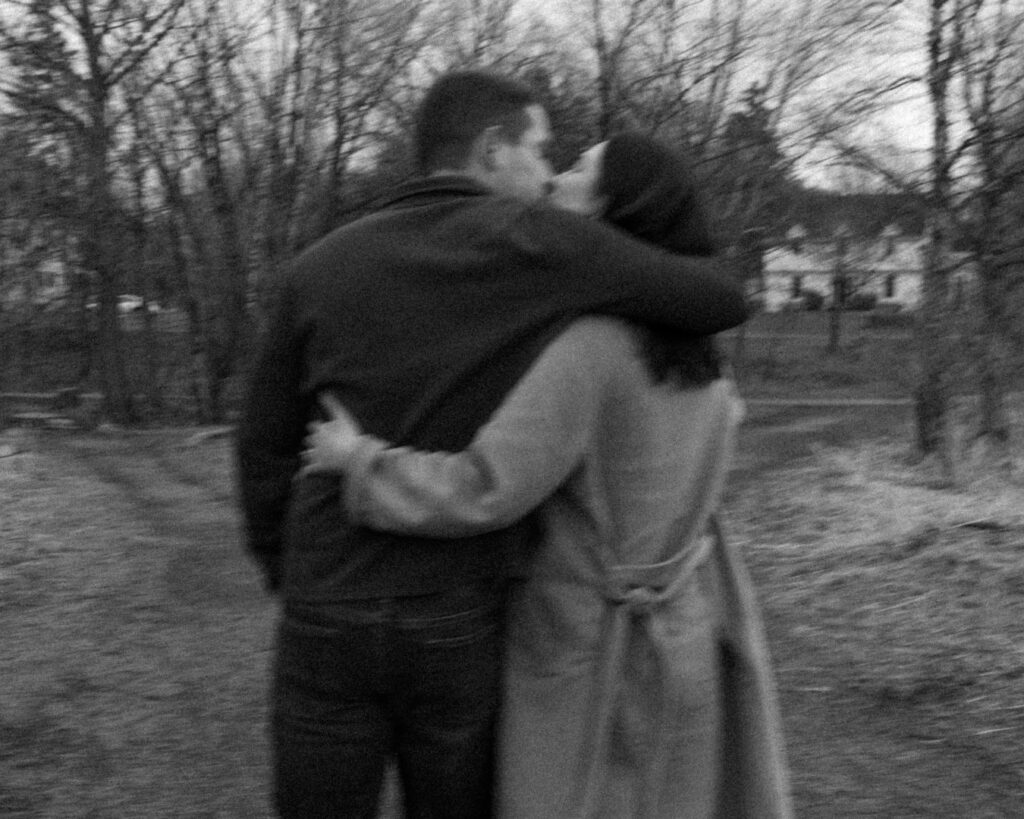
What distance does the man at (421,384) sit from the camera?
2.03 metres

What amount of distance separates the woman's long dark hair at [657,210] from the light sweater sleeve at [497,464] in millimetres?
142

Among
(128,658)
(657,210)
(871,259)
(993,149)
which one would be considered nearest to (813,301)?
(871,259)

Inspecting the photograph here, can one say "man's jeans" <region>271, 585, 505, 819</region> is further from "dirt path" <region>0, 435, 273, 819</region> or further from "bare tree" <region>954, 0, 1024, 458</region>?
"bare tree" <region>954, 0, 1024, 458</region>

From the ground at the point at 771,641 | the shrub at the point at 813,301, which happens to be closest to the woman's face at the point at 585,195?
the ground at the point at 771,641

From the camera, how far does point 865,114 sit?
28.4 feet

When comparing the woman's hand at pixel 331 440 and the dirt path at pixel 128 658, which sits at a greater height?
the woman's hand at pixel 331 440

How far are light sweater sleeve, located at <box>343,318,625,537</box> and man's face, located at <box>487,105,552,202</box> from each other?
263 mm

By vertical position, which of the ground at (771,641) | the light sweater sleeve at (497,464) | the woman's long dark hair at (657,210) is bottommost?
the ground at (771,641)

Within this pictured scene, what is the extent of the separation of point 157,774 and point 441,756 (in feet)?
6.87

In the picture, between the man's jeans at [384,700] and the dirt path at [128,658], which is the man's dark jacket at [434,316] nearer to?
the man's jeans at [384,700]

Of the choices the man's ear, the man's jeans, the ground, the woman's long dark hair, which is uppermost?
the man's ear

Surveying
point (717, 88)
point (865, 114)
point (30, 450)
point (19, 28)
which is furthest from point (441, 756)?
point (19, 28)

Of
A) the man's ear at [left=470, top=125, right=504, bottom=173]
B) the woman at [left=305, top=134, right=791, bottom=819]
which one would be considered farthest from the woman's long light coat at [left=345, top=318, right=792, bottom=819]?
the man's ear at [left=470, top=125, right=504, bottom=173]

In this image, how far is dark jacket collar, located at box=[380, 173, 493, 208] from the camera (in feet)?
6.89
